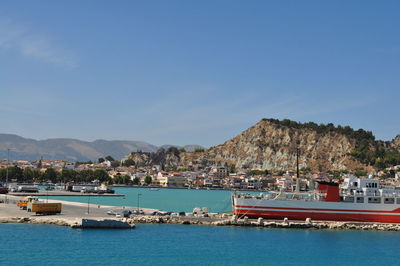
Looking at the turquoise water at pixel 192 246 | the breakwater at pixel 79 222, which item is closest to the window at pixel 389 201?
the turquoise water at pixel 192 246

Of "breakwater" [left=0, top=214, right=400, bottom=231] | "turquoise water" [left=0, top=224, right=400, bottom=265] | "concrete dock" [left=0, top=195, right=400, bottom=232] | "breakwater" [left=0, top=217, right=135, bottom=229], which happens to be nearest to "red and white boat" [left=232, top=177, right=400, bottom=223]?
"concrete dock" [left=0, top=195, right=400, bottom=232]

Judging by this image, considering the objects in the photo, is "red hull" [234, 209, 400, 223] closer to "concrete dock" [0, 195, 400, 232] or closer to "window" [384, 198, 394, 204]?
"concrete dock" [0, 195, 400, 232]

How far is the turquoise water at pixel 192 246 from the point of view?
33.8m

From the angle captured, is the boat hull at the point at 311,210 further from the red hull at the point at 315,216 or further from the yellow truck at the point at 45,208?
the yellow truck at the point at 45,208

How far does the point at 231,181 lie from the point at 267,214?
147721 mm

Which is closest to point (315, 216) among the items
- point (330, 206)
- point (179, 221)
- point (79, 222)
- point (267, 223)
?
point (330, 206)

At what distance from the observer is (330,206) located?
49.9m

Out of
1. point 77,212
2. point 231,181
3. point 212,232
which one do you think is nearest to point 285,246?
point 212,232

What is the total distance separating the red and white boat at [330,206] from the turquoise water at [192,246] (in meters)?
3.61

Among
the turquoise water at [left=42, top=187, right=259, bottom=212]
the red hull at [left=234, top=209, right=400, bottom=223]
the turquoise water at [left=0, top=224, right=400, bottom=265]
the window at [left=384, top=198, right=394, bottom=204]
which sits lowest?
the turquoise water at [left=0, top=224, right=400, bottom=265]

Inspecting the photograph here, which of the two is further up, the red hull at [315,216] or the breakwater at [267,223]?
the red hull at [315,216]

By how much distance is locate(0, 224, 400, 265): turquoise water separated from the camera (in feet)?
111

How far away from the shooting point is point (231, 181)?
197 m

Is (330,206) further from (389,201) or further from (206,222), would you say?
(206,222)
